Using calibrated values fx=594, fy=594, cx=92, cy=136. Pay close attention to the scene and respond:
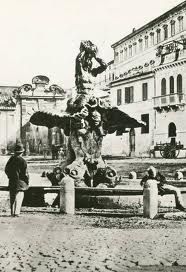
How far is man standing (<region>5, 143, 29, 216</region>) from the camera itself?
10719 millimetres

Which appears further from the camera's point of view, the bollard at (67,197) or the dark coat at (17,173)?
the bollard at (67,197)

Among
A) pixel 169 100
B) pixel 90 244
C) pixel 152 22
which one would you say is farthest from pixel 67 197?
pixel 152 22

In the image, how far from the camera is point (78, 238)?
7.96 metres

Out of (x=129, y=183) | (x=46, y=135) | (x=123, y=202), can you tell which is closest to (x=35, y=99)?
(x=46, y=135)

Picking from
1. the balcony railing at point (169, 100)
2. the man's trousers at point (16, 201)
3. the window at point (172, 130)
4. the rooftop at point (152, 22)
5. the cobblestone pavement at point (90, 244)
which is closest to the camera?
the cobblestone pavement at point (90, 244)

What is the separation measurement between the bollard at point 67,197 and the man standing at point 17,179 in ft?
2.60

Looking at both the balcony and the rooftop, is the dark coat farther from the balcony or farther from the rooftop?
the rooftop

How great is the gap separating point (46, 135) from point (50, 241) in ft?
86.3

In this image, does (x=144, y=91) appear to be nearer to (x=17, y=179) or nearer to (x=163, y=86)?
(x=163, y=86)

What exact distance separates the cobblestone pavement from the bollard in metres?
0.53

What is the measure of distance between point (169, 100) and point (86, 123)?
91.2ft

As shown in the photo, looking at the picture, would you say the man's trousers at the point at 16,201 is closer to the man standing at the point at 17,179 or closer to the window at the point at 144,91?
the man standing at the point at 17,179

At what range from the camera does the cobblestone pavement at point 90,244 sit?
20.0 ft

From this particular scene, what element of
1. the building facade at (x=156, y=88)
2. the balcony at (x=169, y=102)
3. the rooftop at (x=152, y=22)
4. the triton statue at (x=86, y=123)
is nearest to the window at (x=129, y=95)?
the building facade at (x=156, y=88)
